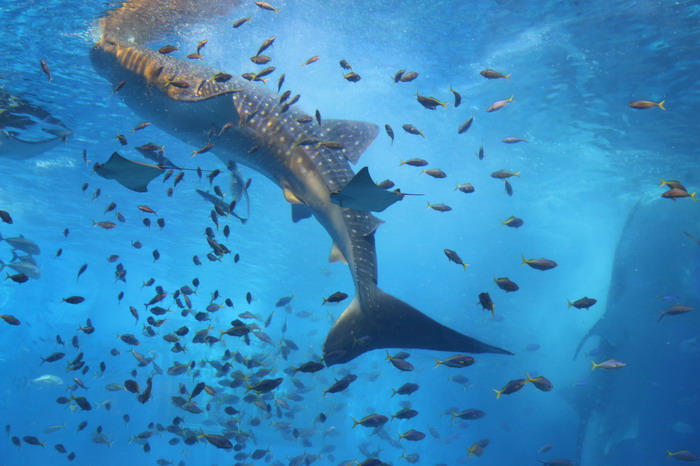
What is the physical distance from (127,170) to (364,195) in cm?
204

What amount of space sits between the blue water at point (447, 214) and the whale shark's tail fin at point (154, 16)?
1.75 ft

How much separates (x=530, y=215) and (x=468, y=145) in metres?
13.4

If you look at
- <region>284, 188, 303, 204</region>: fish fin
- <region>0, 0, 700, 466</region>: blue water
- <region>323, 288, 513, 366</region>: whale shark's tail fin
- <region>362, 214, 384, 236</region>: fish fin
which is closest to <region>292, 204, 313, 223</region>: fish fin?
<region>284, 188, 303, 204</region>: fish fin

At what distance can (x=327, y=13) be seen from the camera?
37.9ft

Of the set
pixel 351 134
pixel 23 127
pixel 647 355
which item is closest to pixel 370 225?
pixel 351 134

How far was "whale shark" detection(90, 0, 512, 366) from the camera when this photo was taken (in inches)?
142

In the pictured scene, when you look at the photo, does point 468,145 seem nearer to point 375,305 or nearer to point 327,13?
point 327,13

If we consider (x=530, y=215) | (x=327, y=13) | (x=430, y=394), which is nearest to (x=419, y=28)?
(x=327, y=13)

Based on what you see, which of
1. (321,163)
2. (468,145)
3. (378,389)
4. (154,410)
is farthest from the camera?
(378,389)

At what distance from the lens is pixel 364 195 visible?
312cm

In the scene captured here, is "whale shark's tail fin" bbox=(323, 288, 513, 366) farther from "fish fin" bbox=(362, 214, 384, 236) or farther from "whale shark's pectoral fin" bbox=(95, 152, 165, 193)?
"whale shark's pectoral fin" bbox=(95, 152, 165, 193)

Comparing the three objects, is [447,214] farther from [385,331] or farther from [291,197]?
[385,331]

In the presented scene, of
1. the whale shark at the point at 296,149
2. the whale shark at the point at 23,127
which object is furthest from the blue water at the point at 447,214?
the whale shark at the point at 296,149

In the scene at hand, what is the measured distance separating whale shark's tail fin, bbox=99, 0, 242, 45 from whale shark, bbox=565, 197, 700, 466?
21.9m
